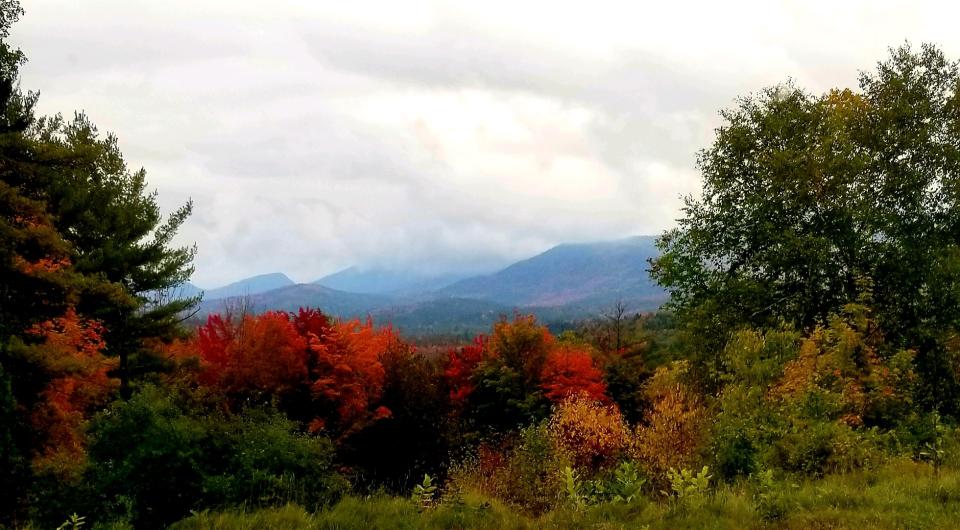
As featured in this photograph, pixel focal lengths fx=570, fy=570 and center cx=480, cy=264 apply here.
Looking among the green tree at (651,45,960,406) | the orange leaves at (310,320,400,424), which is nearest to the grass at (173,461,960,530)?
the green tree at (651,45,960,406)

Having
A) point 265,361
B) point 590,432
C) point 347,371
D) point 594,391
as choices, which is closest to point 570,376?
point 594,391

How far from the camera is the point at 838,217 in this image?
17594 millimetres

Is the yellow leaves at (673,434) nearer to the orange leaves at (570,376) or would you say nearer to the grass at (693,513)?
the grass at (693,513)

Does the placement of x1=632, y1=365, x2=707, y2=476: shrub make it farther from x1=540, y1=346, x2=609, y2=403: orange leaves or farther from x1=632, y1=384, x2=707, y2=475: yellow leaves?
x1=540, y1=346, x2=609, y2=403: orange leaves

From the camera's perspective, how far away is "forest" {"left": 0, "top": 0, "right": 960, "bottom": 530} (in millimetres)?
→ 7887

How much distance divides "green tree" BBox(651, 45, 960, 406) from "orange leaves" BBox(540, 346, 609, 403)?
639 inches

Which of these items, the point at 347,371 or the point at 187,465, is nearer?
the point at 187,465

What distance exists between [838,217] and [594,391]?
64.8 ft

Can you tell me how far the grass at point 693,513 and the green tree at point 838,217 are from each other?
10377 mm

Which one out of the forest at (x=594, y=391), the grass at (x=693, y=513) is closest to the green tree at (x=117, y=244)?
the forest at (x=594, y=391)

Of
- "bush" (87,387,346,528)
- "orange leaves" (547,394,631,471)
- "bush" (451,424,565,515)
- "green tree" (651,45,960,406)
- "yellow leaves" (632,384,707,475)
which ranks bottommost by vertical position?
"orange leaves" (547,394,631,471)

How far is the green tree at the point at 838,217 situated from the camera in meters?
17.0

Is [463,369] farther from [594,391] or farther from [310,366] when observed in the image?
[310,366]

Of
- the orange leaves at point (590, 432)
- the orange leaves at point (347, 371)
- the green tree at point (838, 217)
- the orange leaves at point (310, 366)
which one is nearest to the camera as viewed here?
the green tree at point (838, 217)
